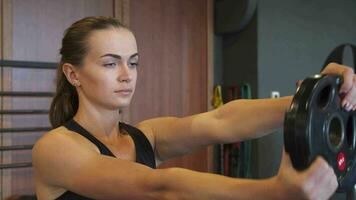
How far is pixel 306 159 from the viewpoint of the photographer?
68 centimetres

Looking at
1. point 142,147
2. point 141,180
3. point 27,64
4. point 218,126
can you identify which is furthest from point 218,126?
point 27,64

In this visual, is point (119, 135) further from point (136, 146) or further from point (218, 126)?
point (218, 126)

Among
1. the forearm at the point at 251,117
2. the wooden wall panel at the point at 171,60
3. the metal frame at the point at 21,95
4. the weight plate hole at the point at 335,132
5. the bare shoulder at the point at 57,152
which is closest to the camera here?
the weight plate hole at the point at 335,132

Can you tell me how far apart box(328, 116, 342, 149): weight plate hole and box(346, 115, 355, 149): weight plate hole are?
1.7 inches

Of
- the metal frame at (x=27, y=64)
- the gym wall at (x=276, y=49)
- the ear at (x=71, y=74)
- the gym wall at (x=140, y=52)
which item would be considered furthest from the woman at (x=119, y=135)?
the gym wall at (x=276, y=49)

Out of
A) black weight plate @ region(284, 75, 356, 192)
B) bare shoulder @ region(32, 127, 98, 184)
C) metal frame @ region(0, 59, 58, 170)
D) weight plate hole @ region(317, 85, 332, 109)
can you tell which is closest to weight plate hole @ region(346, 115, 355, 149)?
black weight plate @ region(284, 75, 356, 192)

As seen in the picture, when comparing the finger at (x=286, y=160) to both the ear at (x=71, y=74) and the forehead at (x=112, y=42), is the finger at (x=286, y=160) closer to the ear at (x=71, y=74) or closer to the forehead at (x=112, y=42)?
the forehead at (x=112, y=42)

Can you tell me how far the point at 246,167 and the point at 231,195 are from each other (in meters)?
2.42

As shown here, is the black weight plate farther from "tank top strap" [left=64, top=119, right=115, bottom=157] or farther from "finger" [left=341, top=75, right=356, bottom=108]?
"tank top strap" [left=64, top=119, right=115, bottom=157]

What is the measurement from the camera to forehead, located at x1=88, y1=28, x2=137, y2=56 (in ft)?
3.97

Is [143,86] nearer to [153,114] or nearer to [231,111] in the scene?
[153,114]

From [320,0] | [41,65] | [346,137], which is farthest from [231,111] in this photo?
[320,0]

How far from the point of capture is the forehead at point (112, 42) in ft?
3.97

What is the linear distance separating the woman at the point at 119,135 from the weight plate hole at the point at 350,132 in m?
0.03
